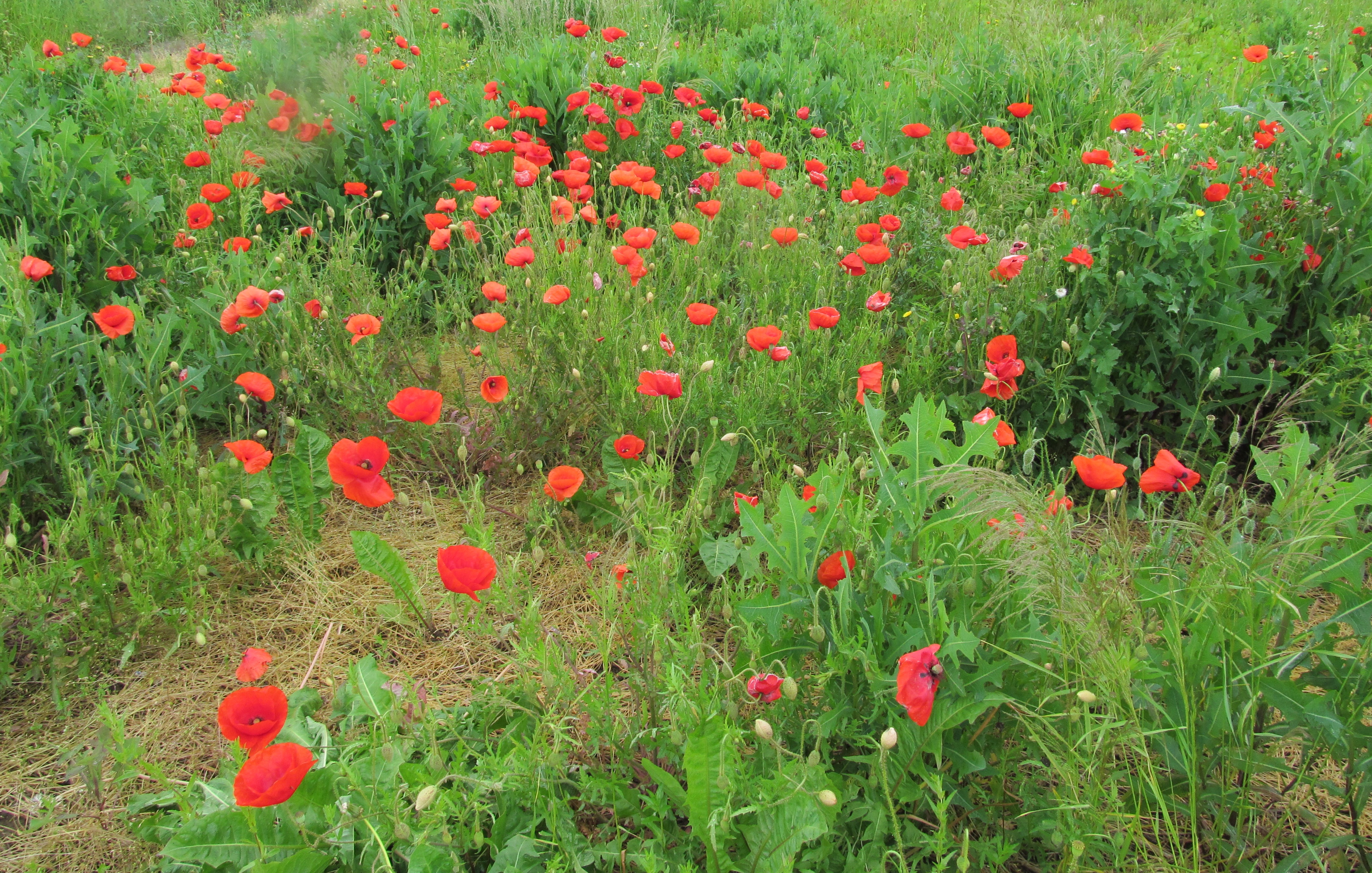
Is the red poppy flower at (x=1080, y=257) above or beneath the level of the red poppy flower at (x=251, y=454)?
above

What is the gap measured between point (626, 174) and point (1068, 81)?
9.17 feet

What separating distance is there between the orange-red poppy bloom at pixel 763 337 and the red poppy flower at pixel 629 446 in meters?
0.41

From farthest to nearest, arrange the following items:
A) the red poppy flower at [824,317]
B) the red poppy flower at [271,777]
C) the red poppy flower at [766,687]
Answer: the red poppy flower at [824,317]
the red poppy flower at [766,687]
the red poppy flower at [271,777]

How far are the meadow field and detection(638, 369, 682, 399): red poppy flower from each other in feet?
0.26

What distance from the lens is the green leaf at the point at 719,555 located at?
6.48ft

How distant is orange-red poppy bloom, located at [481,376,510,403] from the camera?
7.63 ft

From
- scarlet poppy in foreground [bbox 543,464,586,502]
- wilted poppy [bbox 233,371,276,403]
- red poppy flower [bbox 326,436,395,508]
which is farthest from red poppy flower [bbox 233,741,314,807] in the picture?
wilted poppy [bbox 233,371,276,403]

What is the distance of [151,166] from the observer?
A: 3.67 meters

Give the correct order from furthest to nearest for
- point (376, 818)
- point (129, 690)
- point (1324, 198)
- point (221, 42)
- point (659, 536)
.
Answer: point (221, 42) < point (1324, 198) < point (129, 690) < point (659, 536) < point (376, 818)

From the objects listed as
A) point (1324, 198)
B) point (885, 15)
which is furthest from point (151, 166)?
point (885, 15)

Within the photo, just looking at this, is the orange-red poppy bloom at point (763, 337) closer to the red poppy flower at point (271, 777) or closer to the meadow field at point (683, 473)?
the meadow field at point (683, 473)

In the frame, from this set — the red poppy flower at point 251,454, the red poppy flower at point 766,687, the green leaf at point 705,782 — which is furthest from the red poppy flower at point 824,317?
the red poppy flower at point 251,454

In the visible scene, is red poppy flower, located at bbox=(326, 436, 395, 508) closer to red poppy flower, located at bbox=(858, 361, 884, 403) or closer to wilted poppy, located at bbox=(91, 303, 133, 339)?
wilted poppy, located at bbox=(91, 303, 133, 339)

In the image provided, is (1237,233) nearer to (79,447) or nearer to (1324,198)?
(1324,198)
